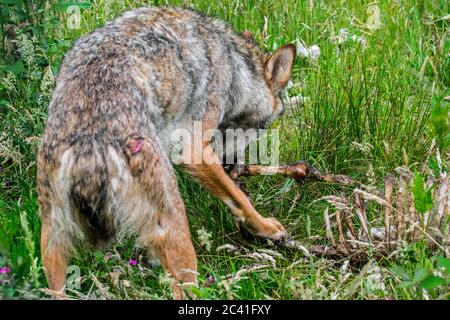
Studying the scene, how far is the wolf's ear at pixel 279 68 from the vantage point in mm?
5535

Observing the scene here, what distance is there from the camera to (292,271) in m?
4.53

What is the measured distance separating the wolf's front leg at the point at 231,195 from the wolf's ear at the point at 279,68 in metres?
1.00

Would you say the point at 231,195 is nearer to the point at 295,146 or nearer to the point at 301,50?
the point at 295,146

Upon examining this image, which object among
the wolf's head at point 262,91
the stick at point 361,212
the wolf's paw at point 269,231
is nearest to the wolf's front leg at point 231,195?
the wolf's paw at point 269,231

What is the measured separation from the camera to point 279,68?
18.4ft

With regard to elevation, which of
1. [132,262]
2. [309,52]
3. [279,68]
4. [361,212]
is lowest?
[132,262]

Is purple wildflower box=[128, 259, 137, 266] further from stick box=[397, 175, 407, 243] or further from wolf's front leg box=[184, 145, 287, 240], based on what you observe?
stick box=[397, 175, 407, 243]

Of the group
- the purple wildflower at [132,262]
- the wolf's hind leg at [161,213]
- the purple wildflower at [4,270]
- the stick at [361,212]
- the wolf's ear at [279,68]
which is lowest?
the purple wildflower at [132,262]

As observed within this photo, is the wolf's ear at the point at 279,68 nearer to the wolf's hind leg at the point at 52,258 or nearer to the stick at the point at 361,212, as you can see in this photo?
the stick at the point at 361,212

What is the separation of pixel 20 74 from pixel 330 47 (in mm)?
2358

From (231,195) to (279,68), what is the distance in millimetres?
1189

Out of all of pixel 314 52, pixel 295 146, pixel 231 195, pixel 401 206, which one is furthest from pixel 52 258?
pixel 314 52
